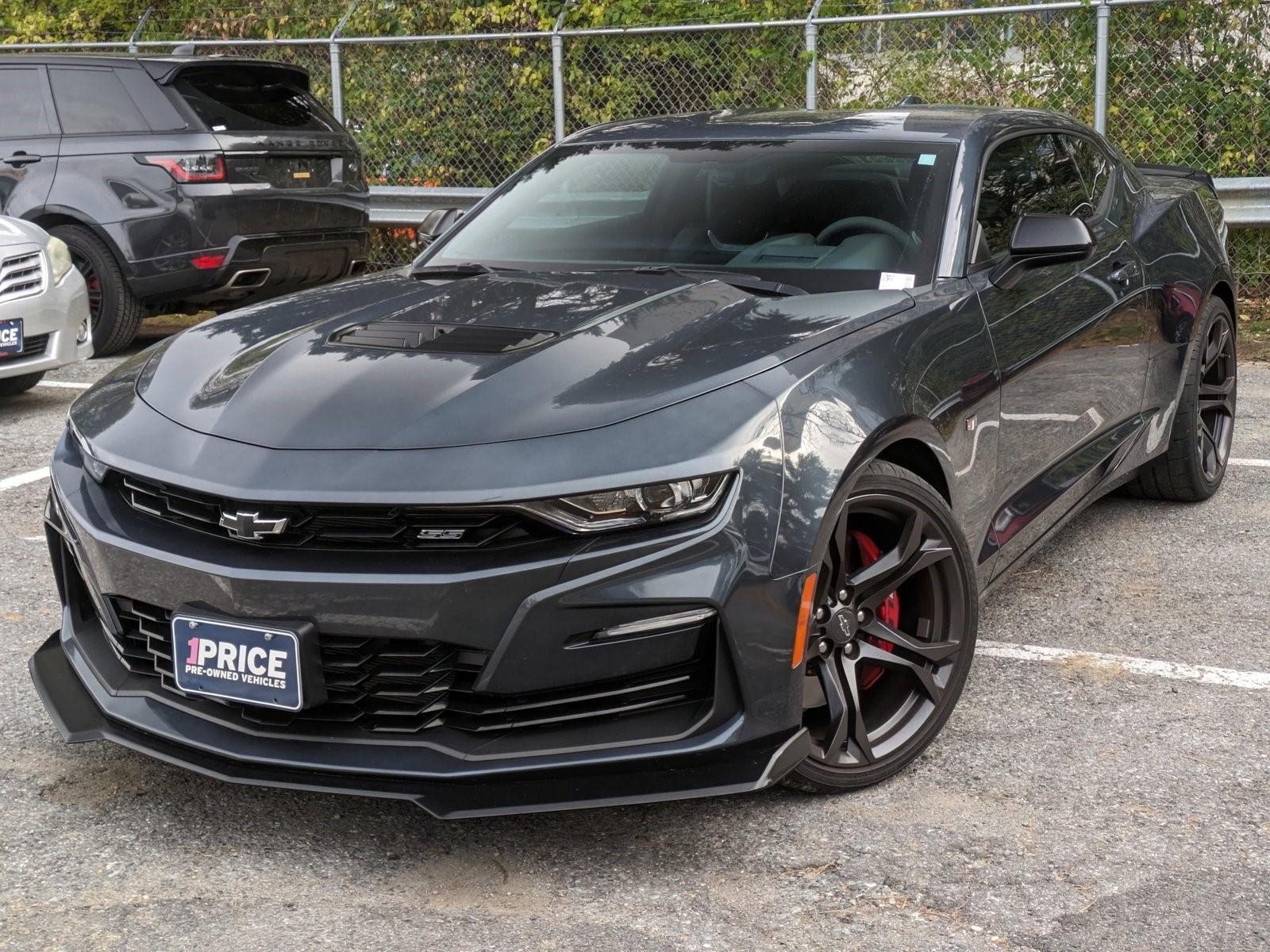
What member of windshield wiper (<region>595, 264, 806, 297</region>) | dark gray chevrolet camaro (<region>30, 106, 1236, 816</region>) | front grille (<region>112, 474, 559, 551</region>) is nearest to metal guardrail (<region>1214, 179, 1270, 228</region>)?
dark gray chevrolet camaro (<region>30, 106, 1236, 816</region>)

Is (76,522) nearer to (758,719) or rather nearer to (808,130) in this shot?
(758,719)

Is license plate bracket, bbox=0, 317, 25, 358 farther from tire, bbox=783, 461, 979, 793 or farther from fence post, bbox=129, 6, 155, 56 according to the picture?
fence post, bbox=129, 6, 155, 56

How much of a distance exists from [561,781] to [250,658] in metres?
0.63

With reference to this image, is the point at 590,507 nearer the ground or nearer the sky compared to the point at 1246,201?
nearer the sky

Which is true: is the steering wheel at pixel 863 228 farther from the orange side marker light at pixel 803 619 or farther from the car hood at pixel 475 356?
the orange side marker light at pixel 803 619

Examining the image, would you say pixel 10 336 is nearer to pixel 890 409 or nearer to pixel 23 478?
pixel 23 478

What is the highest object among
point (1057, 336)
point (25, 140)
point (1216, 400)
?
point (25, 140)

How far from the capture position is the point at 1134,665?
13.4 ft

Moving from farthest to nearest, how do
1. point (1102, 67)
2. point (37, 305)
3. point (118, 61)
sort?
point (1102, 67)
point (118, 61)
point (37, 305)

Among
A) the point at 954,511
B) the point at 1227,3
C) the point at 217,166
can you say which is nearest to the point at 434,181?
the point at 217,166

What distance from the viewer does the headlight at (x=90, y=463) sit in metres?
3.21

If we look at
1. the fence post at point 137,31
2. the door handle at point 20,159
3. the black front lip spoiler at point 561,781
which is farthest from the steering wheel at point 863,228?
the fence post at point 137,31

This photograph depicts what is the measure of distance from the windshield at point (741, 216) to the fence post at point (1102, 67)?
20.4ft

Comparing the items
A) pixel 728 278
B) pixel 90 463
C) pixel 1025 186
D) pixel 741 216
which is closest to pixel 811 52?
pixel 1025 186
